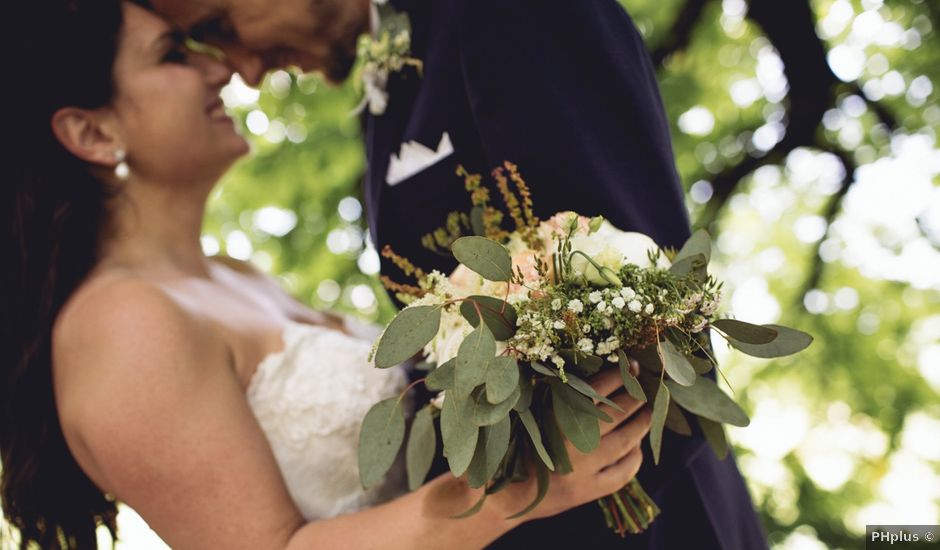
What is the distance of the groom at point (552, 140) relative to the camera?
167cm

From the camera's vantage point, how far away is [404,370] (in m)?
2.32

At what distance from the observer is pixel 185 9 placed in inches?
95.1

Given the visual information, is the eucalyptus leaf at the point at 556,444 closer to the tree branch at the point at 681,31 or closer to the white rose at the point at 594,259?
the white rose at the point at 594,259

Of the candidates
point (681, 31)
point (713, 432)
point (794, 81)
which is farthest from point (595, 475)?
point (681, 31)

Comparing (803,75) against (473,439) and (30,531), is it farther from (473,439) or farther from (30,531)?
(30,531)

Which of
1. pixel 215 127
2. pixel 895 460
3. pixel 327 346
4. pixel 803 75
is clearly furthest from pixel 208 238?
pixel 895 460

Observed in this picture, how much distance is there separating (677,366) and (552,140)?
1.97 ft

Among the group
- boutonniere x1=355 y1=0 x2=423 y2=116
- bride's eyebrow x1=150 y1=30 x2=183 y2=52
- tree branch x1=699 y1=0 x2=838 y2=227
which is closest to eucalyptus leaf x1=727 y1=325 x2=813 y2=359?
boutonniere x1=355 y1=0 x2=423 y2=116

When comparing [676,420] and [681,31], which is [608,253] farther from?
[681,31]

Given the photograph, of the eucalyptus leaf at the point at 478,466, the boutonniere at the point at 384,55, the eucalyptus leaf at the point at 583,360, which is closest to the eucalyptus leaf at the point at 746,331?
the eucalyptus leaf at the point at 583,360

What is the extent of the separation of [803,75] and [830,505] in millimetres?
3014

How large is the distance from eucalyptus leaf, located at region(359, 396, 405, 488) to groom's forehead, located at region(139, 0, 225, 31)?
157 centimetres

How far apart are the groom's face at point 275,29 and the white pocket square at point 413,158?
2.35 feet

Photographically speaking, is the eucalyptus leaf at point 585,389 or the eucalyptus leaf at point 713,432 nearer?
the eucalyptus leaf at point 585,389
